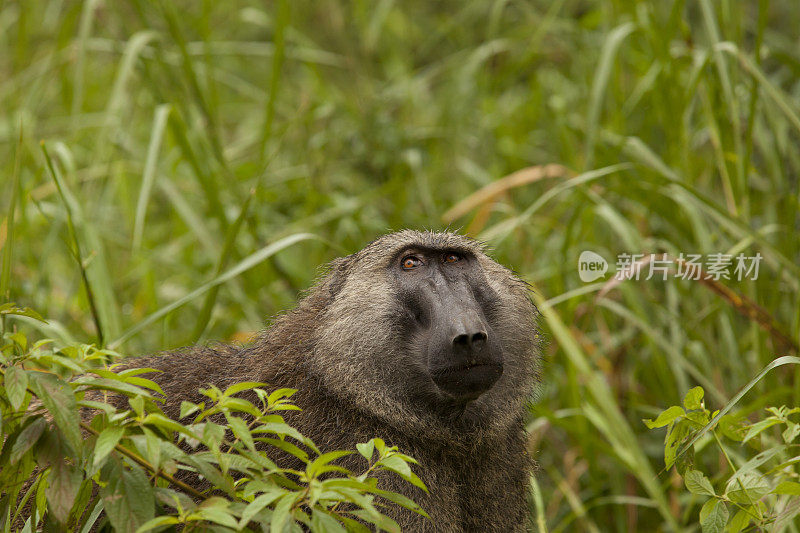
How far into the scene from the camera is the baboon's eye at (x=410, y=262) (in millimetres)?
2570

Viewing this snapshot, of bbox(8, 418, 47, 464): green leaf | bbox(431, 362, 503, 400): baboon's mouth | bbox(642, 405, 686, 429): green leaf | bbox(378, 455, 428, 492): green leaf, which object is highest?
bbox(8, 418, 47, 464): green leaf

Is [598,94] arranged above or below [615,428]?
above

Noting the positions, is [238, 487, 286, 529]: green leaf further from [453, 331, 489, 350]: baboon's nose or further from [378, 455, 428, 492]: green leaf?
[453, 331, 489, 350]: baboon's nose

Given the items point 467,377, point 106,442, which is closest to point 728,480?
point 467,377

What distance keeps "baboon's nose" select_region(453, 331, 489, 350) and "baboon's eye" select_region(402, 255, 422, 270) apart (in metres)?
0.40

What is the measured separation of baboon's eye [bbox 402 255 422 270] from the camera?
2570mm

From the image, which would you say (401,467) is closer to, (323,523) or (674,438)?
(323,523)

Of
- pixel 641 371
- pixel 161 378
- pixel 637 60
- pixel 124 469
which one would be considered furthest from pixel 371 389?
pixel 637 60

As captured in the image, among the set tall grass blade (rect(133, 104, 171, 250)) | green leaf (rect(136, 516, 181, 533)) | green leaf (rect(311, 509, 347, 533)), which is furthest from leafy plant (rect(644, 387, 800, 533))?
tall grass blade (rect(133, 104, 171, 250))

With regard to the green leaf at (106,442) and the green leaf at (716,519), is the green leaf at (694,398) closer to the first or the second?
the green leaf at (716,519)

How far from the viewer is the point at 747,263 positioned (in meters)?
3.42

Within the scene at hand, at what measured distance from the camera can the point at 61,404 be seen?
158 centimetres

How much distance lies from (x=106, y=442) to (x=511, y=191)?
3.92 m

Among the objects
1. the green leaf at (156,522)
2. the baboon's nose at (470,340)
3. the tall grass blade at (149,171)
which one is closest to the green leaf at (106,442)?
the green leaf at (156,522)
